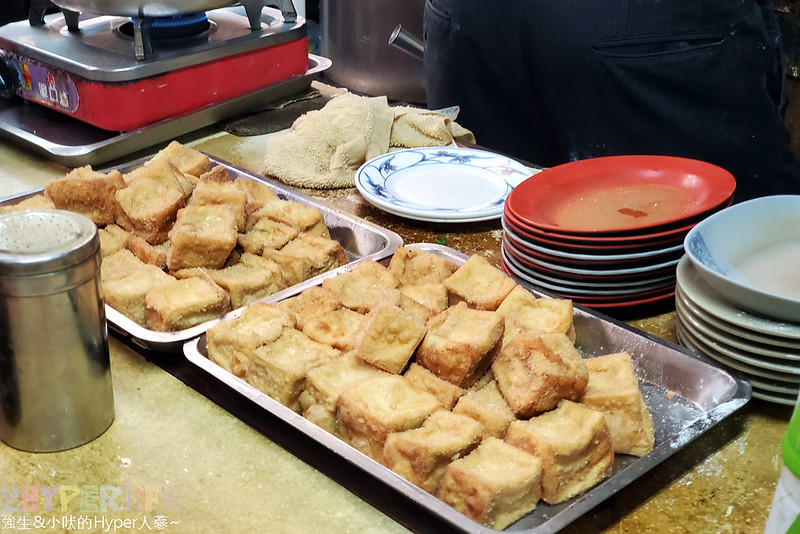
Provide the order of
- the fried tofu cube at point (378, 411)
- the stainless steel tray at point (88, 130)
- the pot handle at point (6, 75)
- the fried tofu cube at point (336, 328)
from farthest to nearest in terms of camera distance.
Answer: the pot handle at point (6, 75) → the stainless steel tray at point (88, 130) → the fried tofu cube at point (336, 328) → the fried tofu cube at point (378, 411)

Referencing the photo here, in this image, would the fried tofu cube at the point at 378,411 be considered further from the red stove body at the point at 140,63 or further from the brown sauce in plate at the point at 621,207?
the red stove body at the point at 140,63

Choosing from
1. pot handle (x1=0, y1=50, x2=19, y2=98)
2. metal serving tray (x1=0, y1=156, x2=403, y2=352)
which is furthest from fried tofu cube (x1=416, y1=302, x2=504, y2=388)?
pot handle (x1=0, y1=50, x2=19, y2=98)

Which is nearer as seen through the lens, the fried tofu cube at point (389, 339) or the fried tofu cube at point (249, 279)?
the fried tofu cube at point (389, 339)

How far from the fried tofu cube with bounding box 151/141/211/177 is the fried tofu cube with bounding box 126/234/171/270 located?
318 mm

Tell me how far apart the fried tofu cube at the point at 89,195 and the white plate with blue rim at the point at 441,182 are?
1.91ft

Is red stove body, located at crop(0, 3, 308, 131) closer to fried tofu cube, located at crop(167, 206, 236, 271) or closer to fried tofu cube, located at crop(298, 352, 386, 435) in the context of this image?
fried tofu cube, located at crop(167, 206, 236, 271)

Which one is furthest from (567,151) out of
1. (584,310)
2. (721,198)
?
(584,310)

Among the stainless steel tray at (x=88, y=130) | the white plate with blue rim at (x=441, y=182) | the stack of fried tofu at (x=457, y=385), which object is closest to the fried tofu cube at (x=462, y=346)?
the stack of fried tofu at (x=457, y=385)

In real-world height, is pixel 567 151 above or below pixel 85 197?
below

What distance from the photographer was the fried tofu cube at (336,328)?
4.58 feet

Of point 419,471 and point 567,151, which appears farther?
point 567,151

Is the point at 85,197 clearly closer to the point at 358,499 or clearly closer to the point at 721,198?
the point at 358,499

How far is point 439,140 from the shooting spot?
2381 mm

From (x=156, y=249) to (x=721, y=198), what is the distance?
3.74 feet
